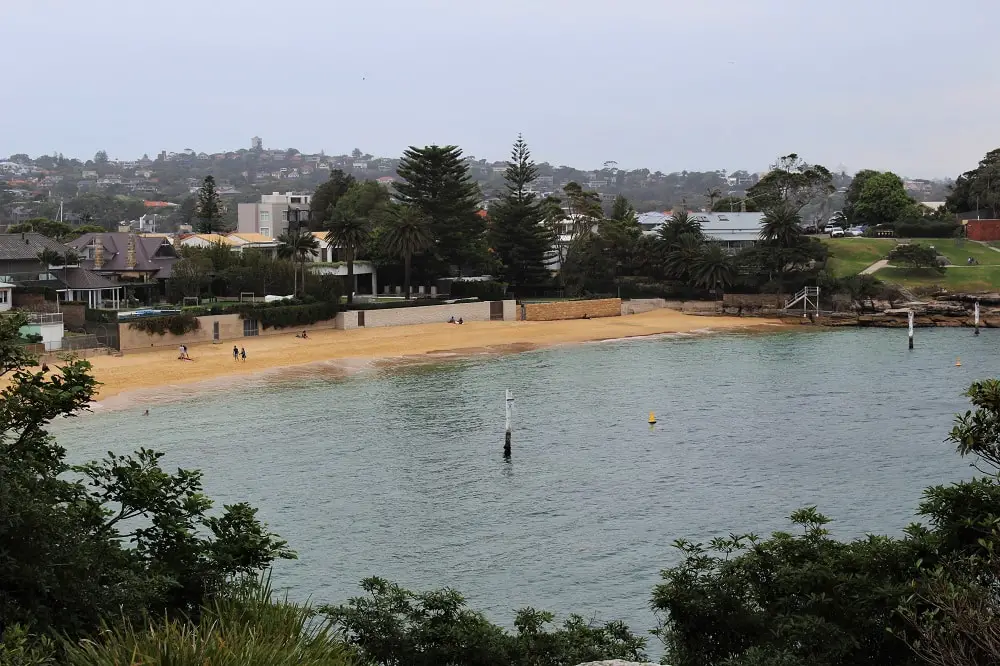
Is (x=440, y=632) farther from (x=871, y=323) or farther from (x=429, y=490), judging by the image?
(x=871, y=323)

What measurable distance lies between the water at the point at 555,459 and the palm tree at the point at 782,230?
2008 cm

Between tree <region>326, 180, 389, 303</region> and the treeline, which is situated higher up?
tree <region>326, 180, 389, 303</region>

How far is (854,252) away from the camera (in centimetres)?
8681

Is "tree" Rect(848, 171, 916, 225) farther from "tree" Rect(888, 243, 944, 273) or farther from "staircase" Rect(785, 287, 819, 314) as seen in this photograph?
"staircase" Rect(785, 287, 819, 314)

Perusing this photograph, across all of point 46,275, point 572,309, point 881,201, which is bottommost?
point 572,309

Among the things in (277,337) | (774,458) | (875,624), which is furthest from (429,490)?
(277,337)

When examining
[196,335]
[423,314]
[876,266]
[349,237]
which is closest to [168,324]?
[196,335]

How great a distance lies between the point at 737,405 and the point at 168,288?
34399 mm

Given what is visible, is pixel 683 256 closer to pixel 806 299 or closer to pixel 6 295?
pixel 806 299

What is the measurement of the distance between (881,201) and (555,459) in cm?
8366

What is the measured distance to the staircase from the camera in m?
74.7

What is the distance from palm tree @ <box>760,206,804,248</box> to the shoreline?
19.8 ft

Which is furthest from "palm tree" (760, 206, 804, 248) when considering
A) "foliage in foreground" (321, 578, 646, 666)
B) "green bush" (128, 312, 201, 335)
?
"foliage in foreground" (321, 578, 646, 666)

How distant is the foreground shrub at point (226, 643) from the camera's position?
10.2m
